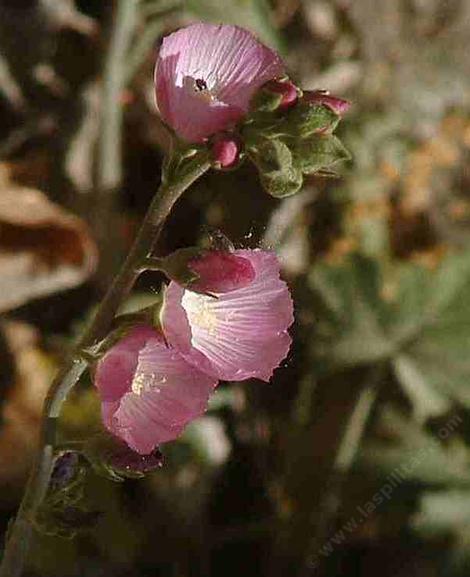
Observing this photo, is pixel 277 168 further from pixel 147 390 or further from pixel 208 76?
pixel 147 390

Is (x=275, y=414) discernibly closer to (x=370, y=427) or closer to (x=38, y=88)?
(x=370, y=427)

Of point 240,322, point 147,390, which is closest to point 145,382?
point 147,390

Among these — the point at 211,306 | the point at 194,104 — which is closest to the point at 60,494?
the point at 211,306

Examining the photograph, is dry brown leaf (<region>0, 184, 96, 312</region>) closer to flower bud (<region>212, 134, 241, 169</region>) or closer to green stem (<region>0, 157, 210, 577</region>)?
green stem (<region>0, 157, 210, 577</region>)

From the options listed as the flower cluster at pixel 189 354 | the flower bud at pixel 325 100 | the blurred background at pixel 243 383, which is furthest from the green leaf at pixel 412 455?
the flower bud at pixel 325 100

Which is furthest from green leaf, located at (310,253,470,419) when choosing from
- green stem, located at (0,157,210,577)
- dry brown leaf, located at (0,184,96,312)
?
green stem, located at (0,157,210,577)

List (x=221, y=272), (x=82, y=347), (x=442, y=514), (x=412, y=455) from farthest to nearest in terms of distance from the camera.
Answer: (x=412, y=455) < (x=442, y=514) < (x=82, y=347) < (x=221, y=272)
